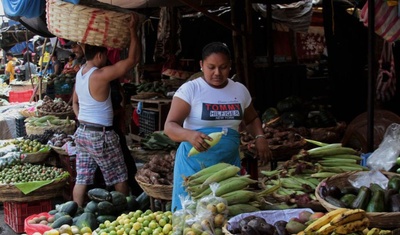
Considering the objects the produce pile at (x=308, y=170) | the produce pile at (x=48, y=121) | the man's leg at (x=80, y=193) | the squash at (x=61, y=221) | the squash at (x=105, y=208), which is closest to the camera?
the produce pile at (x=308, y=170)

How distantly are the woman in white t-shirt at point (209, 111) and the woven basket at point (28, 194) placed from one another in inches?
101

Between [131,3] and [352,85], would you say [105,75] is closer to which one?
[131,3]

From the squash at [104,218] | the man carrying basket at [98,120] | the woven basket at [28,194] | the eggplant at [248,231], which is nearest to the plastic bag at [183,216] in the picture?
the eggplant at [248,231]

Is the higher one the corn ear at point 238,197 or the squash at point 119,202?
the corn ear at point 238,197

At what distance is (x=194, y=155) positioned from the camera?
412 cm

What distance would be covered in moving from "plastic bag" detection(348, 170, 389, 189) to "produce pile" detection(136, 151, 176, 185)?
5.55 ft

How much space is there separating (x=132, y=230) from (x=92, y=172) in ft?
7.14

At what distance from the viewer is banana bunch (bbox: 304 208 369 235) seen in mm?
2863

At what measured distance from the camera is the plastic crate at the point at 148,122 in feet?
33.9

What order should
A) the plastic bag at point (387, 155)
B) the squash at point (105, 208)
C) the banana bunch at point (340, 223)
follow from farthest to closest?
the squash at point (105, 208) < the plastic bag at point (387, 155) < the banana bunch at point (340, 223)

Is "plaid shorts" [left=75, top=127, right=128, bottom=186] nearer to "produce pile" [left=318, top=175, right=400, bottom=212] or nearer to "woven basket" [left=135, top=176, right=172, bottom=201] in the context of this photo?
"woven basket" [left=135, top=176, right=172, bottom=201]

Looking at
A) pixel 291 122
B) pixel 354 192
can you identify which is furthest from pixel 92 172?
pixel 354 192

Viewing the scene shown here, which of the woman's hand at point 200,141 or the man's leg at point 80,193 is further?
the man's leg at point 80,193

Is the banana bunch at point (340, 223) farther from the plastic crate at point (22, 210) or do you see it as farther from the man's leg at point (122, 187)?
the plastic crate at point (22, 210)
